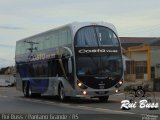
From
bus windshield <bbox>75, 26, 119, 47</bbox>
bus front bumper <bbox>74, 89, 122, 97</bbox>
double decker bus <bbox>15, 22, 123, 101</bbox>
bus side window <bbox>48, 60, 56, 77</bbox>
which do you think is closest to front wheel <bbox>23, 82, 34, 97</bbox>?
bus side window <bbox>48, 60, 56, 77</bbox>

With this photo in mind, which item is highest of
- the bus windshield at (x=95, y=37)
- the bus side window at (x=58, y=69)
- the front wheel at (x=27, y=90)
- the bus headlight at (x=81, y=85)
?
the bus windshield at (x=95, y=37)

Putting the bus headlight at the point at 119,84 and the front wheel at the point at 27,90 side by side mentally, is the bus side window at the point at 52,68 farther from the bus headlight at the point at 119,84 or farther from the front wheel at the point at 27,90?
the front wheel at the point at 27,90

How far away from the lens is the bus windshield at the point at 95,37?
2923cm

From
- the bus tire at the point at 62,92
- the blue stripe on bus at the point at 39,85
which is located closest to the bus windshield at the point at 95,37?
the bus tire at the point at 62,92

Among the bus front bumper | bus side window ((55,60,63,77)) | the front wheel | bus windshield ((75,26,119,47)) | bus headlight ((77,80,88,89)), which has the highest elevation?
bus windshield ((75,26,119,47))

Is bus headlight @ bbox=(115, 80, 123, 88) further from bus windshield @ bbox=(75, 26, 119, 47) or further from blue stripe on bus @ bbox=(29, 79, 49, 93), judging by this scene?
blue stripe on bus @ bbox=(29, 79, 49, 93)

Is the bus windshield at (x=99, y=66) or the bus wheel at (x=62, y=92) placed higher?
the bus windshield at (x=99, y=66)

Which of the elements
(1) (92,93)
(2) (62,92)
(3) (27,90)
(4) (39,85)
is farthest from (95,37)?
(3) (27,90)

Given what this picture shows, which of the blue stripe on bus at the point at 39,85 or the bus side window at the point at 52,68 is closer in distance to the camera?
the bus side window at the point at 52,68

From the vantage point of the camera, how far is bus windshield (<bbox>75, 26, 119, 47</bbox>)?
95.9ft

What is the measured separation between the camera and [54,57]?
1267 inches

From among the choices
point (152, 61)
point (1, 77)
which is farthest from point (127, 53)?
point (1, 77)

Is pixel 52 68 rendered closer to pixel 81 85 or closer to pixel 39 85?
pixel 39 85

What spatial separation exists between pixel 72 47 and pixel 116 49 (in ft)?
8.00
